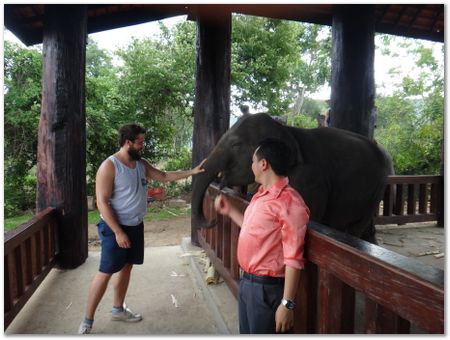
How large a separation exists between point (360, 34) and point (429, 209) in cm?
377

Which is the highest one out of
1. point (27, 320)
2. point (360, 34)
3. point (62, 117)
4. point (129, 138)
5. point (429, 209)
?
point (360, 34)

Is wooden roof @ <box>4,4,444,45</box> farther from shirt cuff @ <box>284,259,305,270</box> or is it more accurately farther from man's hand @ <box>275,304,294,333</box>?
man's hand @ <box>275,304,294,333</box>

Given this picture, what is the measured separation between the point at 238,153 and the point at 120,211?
123 centimetres

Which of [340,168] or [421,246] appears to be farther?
[421,246]

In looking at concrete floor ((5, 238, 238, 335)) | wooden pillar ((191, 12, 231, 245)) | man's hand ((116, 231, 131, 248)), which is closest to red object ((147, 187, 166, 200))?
wooden pillar ((191, 12, 231, 245))

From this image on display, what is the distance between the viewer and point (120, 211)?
293 centimetres

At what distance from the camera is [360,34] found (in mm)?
5207

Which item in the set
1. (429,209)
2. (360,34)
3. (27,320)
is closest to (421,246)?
(429,209)

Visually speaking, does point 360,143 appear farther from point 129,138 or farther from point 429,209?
point 429,209

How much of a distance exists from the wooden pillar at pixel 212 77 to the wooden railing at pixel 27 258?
197cm

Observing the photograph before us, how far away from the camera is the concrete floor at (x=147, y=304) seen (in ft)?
10.1

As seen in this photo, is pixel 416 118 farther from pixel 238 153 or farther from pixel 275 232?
pixel 275 232

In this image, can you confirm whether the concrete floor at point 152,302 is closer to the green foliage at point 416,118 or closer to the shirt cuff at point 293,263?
the shirt cuff at point 293,263

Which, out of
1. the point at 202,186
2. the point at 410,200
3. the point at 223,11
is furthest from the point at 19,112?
the point at 410,200
